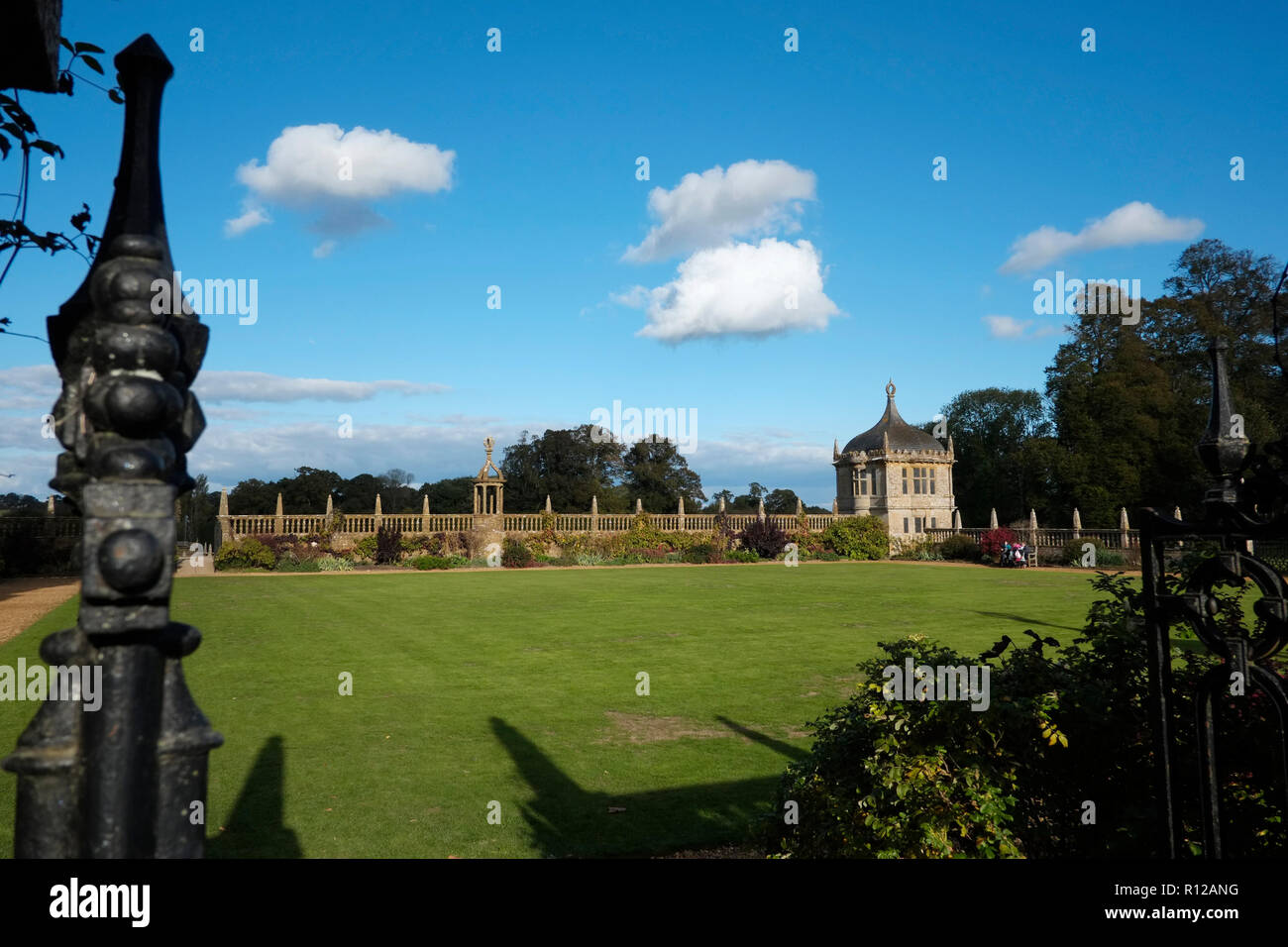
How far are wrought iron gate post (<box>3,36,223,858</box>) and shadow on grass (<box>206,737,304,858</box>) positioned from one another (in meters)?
4.76

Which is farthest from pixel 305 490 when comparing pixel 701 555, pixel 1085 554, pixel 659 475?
pixel 1085 554

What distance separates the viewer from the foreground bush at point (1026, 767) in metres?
3.54

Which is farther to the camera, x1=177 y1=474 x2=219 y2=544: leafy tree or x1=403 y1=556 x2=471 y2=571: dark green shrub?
x1=177 y1=474 x2=219 y2=544: leafy tree

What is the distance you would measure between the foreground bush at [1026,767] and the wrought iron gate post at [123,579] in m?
3.28

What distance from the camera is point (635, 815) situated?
6176 millimetres

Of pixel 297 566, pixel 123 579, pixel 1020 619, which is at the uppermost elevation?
pixel 123 579

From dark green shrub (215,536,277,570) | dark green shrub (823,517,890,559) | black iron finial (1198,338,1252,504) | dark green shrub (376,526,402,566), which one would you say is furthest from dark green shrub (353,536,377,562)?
black iron finial (1198,338,1252,504)

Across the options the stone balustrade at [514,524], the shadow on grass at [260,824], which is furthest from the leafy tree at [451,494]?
the shadow on grass at [260,824]

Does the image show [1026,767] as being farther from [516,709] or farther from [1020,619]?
[1020,619]

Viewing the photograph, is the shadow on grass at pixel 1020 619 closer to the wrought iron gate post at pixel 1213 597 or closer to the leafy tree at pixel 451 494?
the wrought iron gate post at pixel 1213 597

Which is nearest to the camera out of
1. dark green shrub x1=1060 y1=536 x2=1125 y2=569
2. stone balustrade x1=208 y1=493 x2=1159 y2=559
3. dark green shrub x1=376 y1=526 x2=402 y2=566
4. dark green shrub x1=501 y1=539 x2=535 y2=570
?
dark green shrub x1=1060 y1=536 x2=1125 y2=569

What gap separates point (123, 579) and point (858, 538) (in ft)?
147

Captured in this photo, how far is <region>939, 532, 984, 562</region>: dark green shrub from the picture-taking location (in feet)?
131

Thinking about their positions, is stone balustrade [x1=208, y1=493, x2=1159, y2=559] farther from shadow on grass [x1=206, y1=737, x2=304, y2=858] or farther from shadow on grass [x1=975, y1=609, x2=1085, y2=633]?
shadow on grass [x1=206, y1=737, x2=304, y2=858]
